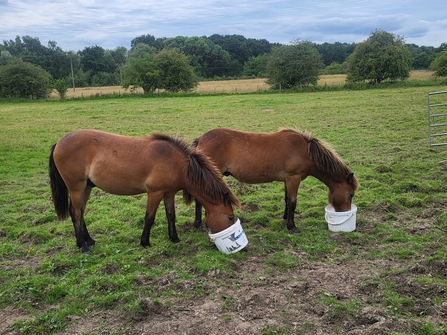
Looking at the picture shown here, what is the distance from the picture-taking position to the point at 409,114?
16.0 meters

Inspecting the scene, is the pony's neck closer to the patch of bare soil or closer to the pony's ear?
the pony's ear

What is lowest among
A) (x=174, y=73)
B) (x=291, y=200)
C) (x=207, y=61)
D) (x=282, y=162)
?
(x=291, y=200)

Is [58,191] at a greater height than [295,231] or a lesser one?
greater

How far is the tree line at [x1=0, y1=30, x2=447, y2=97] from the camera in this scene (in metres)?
39.3

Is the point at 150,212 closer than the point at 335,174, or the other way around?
the point at 150,212

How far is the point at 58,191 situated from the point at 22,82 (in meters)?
42.7

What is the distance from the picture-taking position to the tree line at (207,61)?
3934 cm

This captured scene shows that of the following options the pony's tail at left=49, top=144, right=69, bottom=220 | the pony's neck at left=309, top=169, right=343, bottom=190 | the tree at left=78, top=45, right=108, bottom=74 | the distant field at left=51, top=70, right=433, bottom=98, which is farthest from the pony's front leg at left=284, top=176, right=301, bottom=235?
the tree at left=78, top=45, right=108, bottom=74

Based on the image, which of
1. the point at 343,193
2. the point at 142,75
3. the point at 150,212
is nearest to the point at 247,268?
the point at 150,212

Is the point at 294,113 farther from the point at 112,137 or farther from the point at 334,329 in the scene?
the point at 334,329

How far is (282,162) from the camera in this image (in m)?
5.68

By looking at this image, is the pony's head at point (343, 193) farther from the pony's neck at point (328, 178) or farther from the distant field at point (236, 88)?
the distant field at point (236, 88)

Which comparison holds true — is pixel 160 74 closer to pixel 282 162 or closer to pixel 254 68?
pixel 282 162

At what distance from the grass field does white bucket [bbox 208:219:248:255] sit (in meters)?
0.13
